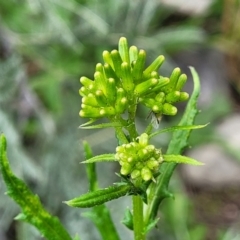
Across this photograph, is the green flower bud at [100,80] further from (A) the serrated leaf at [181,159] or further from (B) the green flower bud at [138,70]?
(A) the serrated leaf at [181,159]

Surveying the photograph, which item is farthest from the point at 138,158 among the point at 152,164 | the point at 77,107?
the point at 77,107

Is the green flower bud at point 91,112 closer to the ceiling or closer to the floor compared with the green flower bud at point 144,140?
closer to the ceiling

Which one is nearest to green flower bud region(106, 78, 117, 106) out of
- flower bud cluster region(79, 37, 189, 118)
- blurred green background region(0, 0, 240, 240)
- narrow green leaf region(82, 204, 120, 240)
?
flower bud cluster region(79, 37, 189, 118)

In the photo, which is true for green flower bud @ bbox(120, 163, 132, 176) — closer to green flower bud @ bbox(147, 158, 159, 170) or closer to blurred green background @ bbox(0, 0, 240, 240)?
green flower bud @ bbox(147, 158, 159, 170)

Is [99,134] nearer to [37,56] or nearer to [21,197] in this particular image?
[37,56]

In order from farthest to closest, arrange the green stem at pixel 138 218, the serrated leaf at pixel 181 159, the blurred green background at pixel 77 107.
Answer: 1. the blurred green background at pixel 77 107
2. the green stem at pixel 138 218
3. the serrated leaf at pixel 181 159

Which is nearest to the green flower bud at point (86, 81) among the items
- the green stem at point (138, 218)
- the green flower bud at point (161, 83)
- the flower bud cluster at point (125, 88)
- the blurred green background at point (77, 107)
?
the flower bud cluster at point (125, 88)
